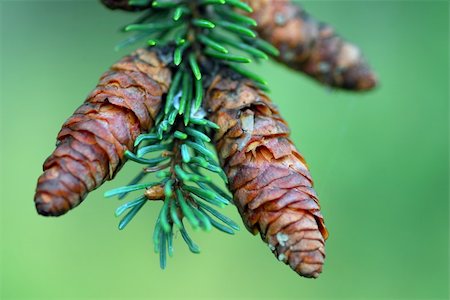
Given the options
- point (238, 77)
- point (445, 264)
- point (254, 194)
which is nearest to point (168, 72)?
point (238, 77)

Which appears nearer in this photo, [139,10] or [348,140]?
[139,10]

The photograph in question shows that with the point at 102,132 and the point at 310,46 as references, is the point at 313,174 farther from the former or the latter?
the point at 102,132

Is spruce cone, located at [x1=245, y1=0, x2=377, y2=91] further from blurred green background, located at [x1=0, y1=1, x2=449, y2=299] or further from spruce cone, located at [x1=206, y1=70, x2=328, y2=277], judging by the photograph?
blurred green background, located at [x1=0, y1=1, x2=449, y2=299]

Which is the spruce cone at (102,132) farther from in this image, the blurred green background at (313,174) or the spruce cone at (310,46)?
the blurred green background at (313,174)

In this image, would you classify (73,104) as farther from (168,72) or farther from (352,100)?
(168,72)


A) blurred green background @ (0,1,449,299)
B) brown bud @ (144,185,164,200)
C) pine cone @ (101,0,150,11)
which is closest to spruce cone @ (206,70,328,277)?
brown bud @ (144,185,164,200)

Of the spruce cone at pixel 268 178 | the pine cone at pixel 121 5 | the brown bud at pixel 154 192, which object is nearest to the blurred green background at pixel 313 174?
the pine cone at pixel 121 5
